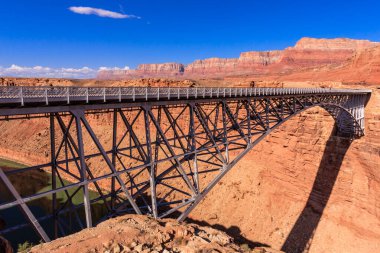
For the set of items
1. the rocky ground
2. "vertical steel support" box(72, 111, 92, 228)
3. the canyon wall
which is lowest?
the canyon wall

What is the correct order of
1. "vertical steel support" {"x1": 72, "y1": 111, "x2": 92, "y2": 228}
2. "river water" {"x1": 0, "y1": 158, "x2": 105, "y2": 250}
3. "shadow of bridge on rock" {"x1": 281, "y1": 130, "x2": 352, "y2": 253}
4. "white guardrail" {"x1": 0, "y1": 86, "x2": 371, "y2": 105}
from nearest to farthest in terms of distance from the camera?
"white guardrail" {"x1": 0, "y1": 86, "x2": 371, "y2": 105} → "vertical steel support" {"x1": 72, "y1": 111, "x2": 92, "y2": 228} → "shadow of bridge on rock" {"x1": 281, "y1": 130, "x2": 352, "y2": 253} → "river water" {"x1": 0, "y1": 158, "x2": 105, "y2": 250}

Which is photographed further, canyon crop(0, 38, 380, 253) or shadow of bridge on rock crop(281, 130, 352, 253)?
shadow of bridge on rock crop(281, 130, 352, 253)

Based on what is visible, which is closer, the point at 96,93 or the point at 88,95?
the point at 88,95

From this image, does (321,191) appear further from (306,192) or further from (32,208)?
(32,208)

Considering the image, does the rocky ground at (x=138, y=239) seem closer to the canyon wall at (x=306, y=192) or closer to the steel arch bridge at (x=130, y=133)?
the steel arch bridge at (x=130, y=133)

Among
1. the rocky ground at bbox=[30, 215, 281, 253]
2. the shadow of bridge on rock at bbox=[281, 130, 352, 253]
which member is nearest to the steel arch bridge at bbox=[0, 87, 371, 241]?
the rocky ground at bbox=[30, 215, 281, 253]

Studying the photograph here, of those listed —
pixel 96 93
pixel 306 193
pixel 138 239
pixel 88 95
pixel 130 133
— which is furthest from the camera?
pixel 306 193

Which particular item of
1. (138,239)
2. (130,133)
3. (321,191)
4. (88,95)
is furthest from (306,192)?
(88,95)

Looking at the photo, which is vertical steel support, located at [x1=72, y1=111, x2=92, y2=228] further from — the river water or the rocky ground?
the river water

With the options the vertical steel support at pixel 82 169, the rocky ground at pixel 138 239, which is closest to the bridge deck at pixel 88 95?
the vertical steel support at pixel 82 169

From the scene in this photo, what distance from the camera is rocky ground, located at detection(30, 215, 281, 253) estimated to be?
8.06 m

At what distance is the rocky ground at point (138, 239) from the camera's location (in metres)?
8.06

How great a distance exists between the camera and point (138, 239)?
883cm

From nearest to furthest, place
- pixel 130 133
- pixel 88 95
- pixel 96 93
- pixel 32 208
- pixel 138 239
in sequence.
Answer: pixel 138 239 → pixel 88 95 → pixel 96 93 → pixel 130 133 → pixel 32 208
